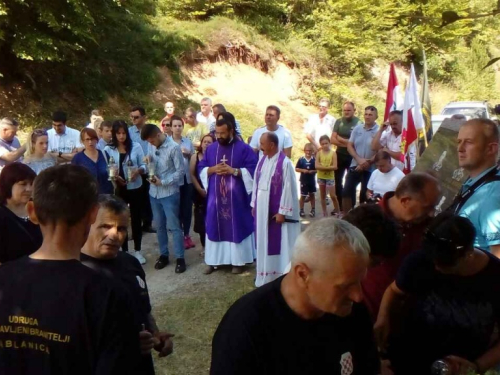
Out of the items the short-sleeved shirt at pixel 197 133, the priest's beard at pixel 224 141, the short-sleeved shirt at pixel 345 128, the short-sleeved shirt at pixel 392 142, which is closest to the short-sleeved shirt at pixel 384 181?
the short-sleeved shirt at pixel 392 142

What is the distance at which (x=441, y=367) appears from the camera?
2299mm

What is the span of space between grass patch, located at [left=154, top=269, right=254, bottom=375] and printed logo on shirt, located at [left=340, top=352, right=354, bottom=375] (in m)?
2.91

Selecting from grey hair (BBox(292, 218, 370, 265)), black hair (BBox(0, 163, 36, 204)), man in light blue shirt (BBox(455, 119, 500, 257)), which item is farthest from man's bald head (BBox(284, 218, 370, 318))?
black hair (BBox(0, 163, 36, 204))

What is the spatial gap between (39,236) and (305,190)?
23.5ft

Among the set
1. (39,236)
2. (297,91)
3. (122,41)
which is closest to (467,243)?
(39,236)

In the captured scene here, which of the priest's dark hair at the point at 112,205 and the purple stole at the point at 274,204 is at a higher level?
the priest's dark hair at the point at 112,205

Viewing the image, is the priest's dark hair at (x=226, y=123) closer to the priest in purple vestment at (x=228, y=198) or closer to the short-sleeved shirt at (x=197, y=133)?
the priest in purple vestment at (x=228, y=198)

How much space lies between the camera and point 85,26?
14.4 m

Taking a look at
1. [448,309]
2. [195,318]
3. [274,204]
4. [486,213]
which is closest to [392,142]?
[274,204]

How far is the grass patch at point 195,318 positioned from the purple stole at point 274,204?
62 cm

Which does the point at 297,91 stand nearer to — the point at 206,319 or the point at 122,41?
the point at 122,41

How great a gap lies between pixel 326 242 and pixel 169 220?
531cm

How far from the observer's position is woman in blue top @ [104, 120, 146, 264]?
685cm

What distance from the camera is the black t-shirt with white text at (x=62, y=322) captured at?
1752mm
